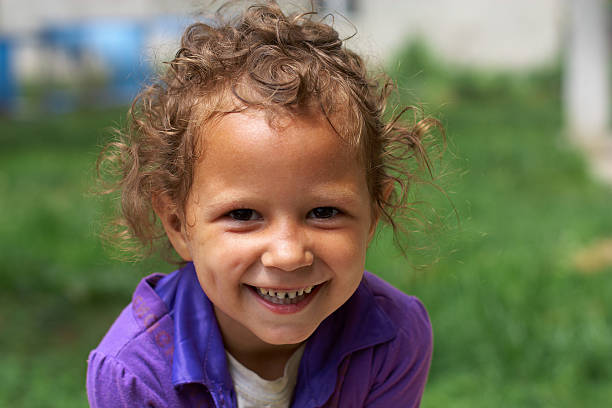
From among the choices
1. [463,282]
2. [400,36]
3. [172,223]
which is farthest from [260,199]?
[400,36]

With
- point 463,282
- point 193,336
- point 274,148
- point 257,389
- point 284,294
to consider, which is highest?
point 274,148

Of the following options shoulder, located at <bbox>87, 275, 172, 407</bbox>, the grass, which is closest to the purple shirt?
shoulder, located at <bbox>87, 275, 172, 407</bbox>

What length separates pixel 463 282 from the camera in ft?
10.6

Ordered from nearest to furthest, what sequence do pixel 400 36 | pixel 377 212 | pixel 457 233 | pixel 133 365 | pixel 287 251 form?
pixel 287 251
pixel 133 365
pixel 377 212
pixel 457 233
pixel 400 36

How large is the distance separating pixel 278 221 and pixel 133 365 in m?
0.40

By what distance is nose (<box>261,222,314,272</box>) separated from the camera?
4.23 ft

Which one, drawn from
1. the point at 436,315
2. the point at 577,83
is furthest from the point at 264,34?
the point at 577,83

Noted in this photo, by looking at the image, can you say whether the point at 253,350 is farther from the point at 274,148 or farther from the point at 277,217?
the point at 274,148

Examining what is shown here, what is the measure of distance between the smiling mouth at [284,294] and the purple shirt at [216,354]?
174mm

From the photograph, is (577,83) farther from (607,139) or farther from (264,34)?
(264,34)

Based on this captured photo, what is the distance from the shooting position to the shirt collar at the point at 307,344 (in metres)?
1.48

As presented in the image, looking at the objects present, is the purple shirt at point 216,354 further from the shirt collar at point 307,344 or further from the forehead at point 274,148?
the forehead at point 274,148

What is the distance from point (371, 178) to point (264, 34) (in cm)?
33

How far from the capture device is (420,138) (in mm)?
1671
